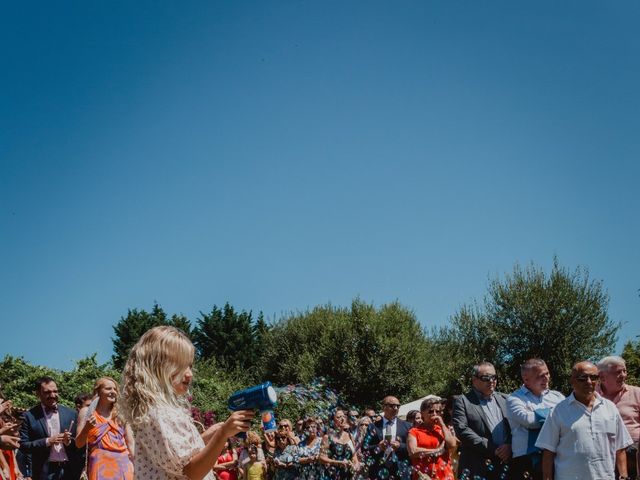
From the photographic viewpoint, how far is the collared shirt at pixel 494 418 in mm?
7504

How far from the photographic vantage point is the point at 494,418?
7621 mm

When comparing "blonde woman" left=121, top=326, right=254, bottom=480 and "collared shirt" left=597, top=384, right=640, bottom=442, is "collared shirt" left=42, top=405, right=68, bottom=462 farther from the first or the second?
"collared shirt" left=597, top=384, right=640, bottom=442

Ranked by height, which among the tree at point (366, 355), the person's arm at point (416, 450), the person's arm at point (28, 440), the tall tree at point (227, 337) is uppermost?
the tall tree at point (227, 337)

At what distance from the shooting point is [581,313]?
28.5 meters

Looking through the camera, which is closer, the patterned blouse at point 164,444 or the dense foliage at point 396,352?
the patterned blouse at point 164,444

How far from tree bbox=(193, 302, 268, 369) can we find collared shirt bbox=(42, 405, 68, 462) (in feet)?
136

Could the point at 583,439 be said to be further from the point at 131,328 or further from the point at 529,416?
the point at 131,328

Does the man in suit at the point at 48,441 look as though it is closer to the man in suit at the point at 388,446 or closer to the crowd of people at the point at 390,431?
the crowd of people at the point at 390,431

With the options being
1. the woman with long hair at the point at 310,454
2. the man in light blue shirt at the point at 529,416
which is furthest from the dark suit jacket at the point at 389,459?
the woman with long hair at the point at 310,454

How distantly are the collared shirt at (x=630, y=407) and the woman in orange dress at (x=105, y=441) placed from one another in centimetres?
489

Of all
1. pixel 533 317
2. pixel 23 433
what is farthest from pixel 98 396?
pixel 533 317

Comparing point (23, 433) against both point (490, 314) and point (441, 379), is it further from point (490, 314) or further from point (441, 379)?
point (441, 379)

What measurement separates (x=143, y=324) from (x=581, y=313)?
31955 mm

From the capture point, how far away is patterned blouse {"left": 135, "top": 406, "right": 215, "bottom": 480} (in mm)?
3129
